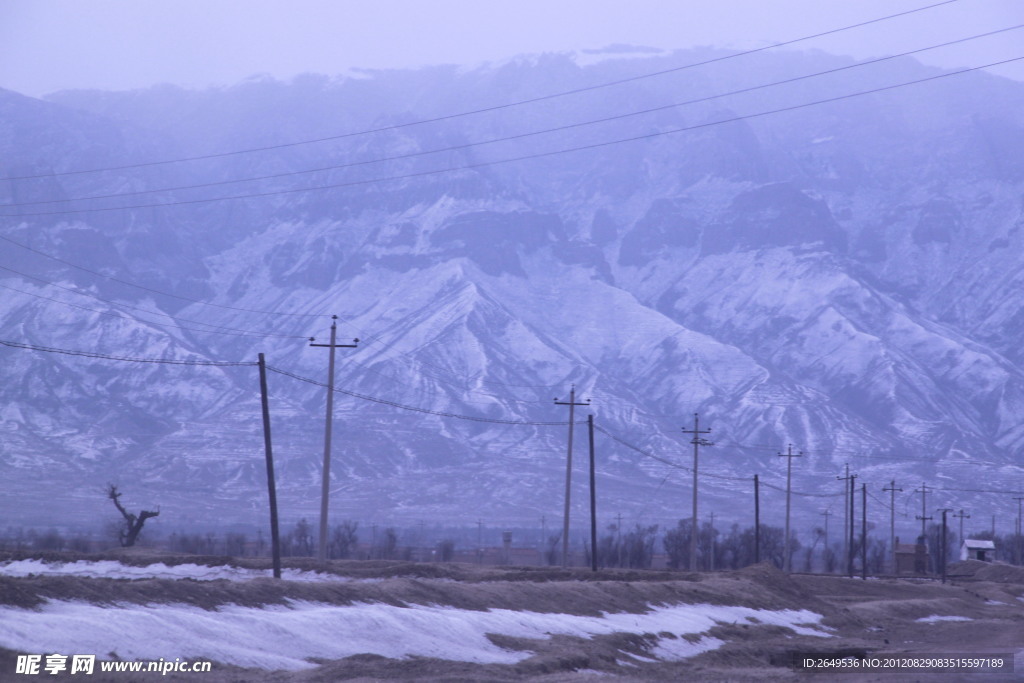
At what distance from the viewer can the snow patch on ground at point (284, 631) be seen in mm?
21125

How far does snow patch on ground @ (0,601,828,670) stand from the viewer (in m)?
21.1

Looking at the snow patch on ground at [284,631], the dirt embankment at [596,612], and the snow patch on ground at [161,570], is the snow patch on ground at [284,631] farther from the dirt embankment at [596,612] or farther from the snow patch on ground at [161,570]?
the snow patch on ground at [161,570]

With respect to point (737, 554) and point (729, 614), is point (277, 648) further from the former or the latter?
point (737, 554)

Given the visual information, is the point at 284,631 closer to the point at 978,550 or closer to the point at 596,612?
the point at 596,612

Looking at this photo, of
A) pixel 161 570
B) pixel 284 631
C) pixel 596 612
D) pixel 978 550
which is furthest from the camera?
A: pixel 978 550

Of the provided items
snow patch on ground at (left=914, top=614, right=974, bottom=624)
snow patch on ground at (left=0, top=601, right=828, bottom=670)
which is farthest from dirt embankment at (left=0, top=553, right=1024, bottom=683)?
snow patch on ground at (left=0, top=601, right=828, bottom=670)

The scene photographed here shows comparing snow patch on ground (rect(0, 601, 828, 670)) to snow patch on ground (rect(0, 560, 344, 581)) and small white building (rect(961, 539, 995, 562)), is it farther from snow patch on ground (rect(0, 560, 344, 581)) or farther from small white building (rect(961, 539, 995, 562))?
small white building (rect(961, 539, 995, 562))

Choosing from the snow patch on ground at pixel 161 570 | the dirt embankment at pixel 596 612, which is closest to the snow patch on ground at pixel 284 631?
the dirt embankment at pixel 596 612

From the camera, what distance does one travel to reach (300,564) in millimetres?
46312

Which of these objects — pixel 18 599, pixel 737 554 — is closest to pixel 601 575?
pixel 18 599

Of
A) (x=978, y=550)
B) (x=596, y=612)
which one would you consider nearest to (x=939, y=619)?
(x=596, y=612)

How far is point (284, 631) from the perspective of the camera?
83.3 ft

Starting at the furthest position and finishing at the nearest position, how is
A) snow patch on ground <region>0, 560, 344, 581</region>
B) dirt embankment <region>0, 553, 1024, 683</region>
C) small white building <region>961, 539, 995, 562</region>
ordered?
small white building <region>961, 539, 995, 562</region> < snow patch on ground <region>0, 560, 344, 581</region> < dirt embankment <region>0, 553, 1024, 683</region>

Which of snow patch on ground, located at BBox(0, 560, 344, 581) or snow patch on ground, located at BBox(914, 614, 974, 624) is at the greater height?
snow patch on ground, located at BBox(0, 560, 344, 581)
